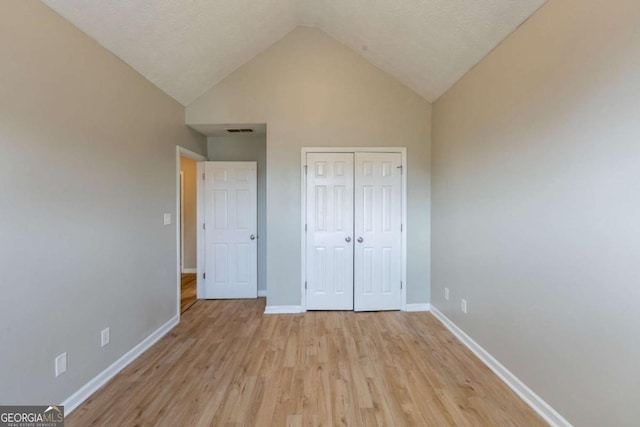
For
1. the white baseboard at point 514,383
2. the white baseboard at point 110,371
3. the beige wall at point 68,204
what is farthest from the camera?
the white baseboard at point 110,371

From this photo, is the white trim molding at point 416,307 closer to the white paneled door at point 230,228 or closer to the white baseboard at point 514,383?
the white baseboard at point 514,383

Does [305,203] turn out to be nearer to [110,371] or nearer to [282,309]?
[282,309]

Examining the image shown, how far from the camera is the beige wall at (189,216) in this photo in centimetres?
550

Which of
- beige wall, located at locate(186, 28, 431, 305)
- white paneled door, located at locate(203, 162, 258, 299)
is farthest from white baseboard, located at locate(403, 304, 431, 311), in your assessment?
white paneled door, located at locate(203, 162, 258, 299)

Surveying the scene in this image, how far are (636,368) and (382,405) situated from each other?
4.32 ft

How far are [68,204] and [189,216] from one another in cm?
380

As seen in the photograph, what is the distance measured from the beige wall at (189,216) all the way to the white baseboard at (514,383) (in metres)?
4.71

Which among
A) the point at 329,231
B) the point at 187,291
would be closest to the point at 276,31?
the point at 329,231

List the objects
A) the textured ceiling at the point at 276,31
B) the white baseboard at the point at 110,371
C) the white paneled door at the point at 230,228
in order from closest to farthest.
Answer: the white baseboard at the point at 110,371 → the textured ceiling at the point at 276,31 → the white paneled door at the point at 230,228

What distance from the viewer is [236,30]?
2805 millimetres

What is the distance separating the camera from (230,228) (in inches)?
157

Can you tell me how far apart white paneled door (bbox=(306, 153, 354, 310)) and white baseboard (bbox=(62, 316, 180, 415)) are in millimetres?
1642

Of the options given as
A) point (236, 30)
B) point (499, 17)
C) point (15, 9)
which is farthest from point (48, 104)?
point (499, 17)

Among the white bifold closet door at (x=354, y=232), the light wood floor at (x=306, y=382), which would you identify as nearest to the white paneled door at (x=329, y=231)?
the white bifold closet door at (x=354, y=232)
